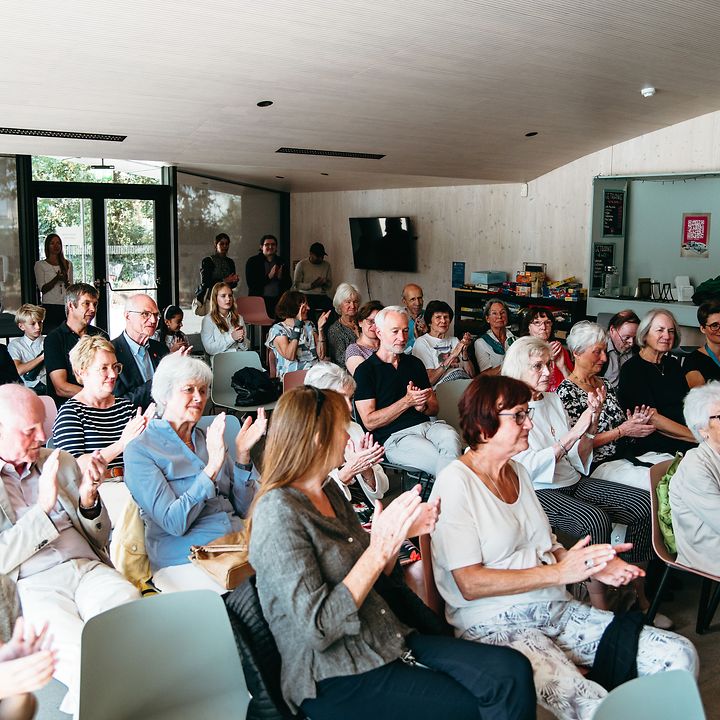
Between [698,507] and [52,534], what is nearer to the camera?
[52,534]

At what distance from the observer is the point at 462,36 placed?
225 inches

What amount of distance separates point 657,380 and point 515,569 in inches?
110

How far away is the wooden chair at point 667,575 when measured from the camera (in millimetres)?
3477

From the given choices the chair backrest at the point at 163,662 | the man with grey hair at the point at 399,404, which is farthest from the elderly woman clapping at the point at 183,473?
the man with grey hair at the point at 399,404

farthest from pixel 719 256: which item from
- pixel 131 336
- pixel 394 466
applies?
pixel 131 336

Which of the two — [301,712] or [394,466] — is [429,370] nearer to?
[394,466]

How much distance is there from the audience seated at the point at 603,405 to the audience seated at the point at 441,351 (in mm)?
1458

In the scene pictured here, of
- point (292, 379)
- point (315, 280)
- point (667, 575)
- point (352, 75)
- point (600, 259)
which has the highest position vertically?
point (352, 75)

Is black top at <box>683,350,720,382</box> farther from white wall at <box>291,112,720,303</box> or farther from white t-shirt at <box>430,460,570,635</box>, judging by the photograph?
white wall at <box>291,112,720,303</box>

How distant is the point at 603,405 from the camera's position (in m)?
4.61

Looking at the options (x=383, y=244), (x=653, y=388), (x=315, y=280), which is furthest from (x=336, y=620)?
(x=315, y=280)

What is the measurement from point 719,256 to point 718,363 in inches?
152

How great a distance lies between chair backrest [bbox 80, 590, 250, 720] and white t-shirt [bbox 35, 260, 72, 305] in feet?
28.7

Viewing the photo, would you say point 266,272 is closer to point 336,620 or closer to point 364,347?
point 364,347
